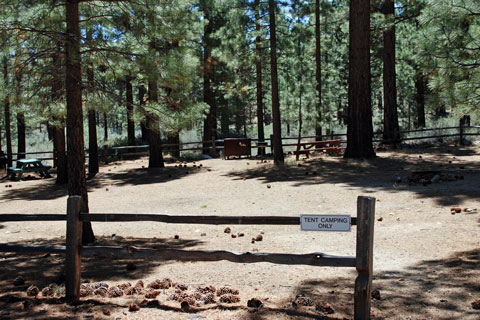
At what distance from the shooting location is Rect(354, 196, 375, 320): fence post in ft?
14.1

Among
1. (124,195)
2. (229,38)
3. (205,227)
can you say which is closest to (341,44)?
(229,38)

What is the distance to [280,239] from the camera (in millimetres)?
8617

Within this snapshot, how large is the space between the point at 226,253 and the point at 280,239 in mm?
3848

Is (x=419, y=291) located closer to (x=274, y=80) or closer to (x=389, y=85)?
(x=274, y=80)

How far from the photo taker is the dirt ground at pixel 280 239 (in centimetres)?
492

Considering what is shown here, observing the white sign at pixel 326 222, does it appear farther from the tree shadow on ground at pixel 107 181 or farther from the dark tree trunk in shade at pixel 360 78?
the dark tree trunk in shade at pixel 360 78

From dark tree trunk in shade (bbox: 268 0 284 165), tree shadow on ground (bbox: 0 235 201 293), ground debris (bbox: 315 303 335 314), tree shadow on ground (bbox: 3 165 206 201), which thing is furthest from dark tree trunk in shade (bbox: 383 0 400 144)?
ground debris (bbox: 315 303 335 314)

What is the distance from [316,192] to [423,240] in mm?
5399

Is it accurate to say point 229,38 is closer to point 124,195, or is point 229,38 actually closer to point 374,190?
point 124,195

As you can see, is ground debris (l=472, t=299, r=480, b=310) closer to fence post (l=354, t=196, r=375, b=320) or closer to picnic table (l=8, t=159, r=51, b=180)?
fence post (l=354, t=196, r=375, b=320)

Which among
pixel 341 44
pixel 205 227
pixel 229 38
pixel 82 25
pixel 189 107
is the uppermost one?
pixel 341 44

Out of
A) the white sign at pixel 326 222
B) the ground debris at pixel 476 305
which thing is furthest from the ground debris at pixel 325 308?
the ground debris at pixel 476 305

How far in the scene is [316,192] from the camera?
13117 millimetres

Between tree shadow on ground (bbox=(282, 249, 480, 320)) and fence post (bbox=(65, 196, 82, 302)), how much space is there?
7.65 ft
